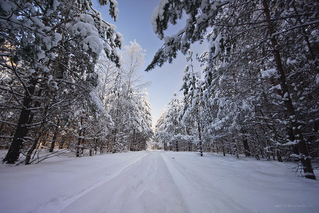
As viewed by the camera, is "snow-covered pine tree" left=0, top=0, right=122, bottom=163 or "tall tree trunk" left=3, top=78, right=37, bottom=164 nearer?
"snow-covered pine tree" left=0, top=0, right=122, bottom=163

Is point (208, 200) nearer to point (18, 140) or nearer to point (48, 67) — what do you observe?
point (18, 140)

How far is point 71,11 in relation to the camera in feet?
11.8

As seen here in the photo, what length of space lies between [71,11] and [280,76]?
21.7 ft

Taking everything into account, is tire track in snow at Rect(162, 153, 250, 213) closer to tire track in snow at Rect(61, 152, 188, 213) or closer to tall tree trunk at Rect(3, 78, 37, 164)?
tire track in snow at Rect(61, 152, 188, 213)

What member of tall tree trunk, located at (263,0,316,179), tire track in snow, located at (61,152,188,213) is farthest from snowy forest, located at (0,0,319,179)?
tire track in snow, located at (61,152,188,213)

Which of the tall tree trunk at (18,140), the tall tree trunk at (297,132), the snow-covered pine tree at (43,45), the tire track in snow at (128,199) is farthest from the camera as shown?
the tall tree trunk at (18,140)

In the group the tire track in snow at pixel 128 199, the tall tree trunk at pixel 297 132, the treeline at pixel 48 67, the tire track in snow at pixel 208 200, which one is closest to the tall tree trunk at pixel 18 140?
the treeline at pixel 48 67

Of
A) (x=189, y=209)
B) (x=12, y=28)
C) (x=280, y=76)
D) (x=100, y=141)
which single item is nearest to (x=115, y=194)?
(x=189, y=209)

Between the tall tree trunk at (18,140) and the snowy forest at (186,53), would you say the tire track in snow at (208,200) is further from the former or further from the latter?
the tall tree trunk at (18,140)

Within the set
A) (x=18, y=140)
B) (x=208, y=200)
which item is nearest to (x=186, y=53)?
(x=208, y=200)

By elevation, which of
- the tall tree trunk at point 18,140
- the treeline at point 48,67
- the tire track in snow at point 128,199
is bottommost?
the tire track in snow at point 128,199

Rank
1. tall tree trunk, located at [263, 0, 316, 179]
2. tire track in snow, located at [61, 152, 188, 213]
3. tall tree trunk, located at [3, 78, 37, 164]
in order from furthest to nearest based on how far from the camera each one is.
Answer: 1. tall tree trunk, located at [3, 78, 37, 164]
2. tall tree trunk, located at [263, 0, 316, 179]
3. tire track in snow, located at [61, 152, 188, 213]

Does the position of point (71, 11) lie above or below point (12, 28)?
above

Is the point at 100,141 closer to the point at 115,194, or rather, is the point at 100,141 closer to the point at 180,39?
the point at 115,194
